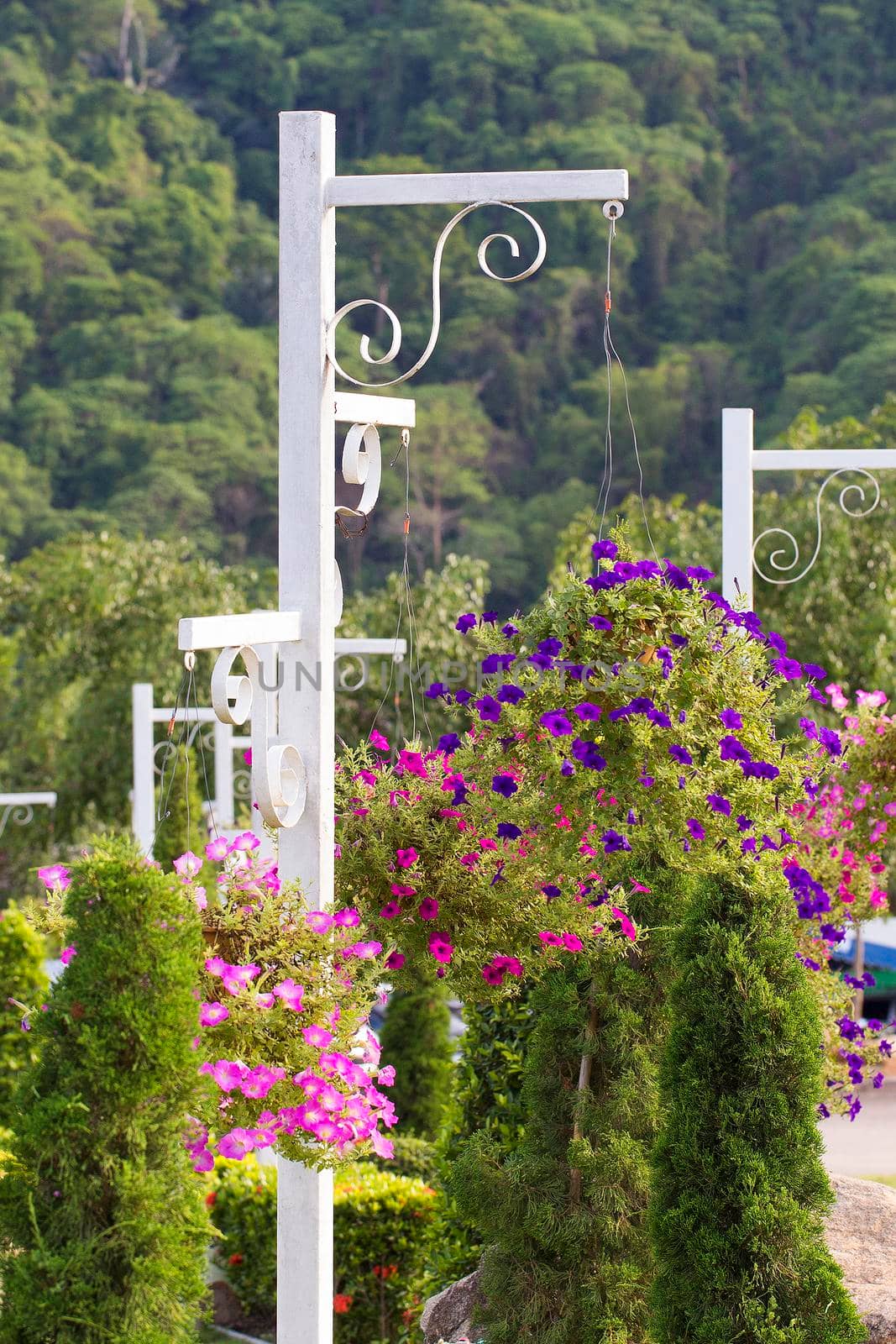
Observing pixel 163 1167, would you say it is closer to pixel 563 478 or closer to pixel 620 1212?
pixel 620 1212

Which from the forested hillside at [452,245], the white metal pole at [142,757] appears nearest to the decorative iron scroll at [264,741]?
the white metal pole at [142,757]

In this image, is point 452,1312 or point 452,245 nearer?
point 452,1312

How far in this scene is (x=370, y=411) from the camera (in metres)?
3.49

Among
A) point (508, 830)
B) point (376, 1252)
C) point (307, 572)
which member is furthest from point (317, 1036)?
point (376, 1252)

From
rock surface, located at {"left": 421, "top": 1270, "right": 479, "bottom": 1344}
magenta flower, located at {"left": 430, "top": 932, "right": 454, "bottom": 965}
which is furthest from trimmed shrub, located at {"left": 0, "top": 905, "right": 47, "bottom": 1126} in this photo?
magenta flower, located at {"left": 430, "top": 932, "right": 454, "bottom": 965}

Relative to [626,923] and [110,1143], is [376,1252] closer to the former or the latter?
[626,923]

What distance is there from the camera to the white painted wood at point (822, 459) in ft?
16.4

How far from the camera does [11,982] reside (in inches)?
277

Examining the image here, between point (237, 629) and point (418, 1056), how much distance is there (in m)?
5.43

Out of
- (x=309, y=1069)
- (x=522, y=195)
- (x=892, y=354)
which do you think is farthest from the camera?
(x=892, y=354)

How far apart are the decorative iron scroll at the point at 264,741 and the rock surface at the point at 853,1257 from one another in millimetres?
1622

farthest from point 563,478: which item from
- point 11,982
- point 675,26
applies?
point 11,982

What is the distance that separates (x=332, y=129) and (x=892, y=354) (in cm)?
2876

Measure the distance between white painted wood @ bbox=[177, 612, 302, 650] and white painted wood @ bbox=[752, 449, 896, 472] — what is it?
221cm
